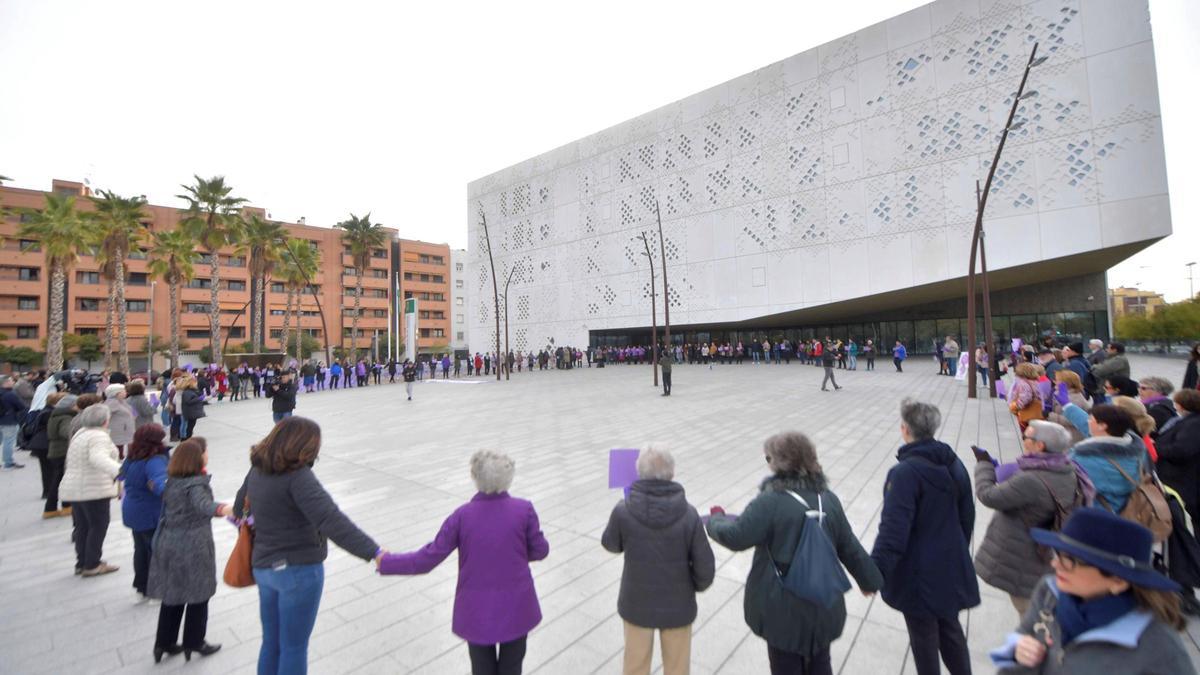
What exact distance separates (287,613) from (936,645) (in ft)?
11.3

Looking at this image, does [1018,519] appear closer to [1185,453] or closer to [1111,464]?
[1111,464]

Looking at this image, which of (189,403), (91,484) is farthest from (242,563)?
(189,403)

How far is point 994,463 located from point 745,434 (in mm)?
6975

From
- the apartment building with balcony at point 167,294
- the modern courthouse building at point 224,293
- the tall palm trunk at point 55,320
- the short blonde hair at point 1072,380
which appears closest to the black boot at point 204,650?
the short blonde hair at point 1072,380

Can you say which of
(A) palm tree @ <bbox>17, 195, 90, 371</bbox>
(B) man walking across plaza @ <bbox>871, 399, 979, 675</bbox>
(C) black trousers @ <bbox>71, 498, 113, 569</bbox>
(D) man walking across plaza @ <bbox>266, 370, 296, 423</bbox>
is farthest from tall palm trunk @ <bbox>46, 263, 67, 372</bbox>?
(B) man walking across plaza @ <bbox>871, 399, 979, 675</bbox>

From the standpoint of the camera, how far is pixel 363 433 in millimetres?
11625

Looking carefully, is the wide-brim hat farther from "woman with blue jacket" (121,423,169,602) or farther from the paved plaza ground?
"woman with blue jacket" (121,423,169,602)

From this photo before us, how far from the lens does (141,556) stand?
3.89m

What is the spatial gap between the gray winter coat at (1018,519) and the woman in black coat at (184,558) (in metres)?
4.56

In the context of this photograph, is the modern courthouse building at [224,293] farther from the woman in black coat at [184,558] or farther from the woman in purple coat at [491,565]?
the woman in purple coat at [491,565]

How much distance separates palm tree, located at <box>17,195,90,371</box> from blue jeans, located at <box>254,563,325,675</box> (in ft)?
107

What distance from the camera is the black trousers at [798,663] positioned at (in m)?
2.28

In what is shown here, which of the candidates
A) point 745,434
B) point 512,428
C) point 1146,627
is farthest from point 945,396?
point 1146,627

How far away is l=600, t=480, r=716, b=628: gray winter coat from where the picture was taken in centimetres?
230
